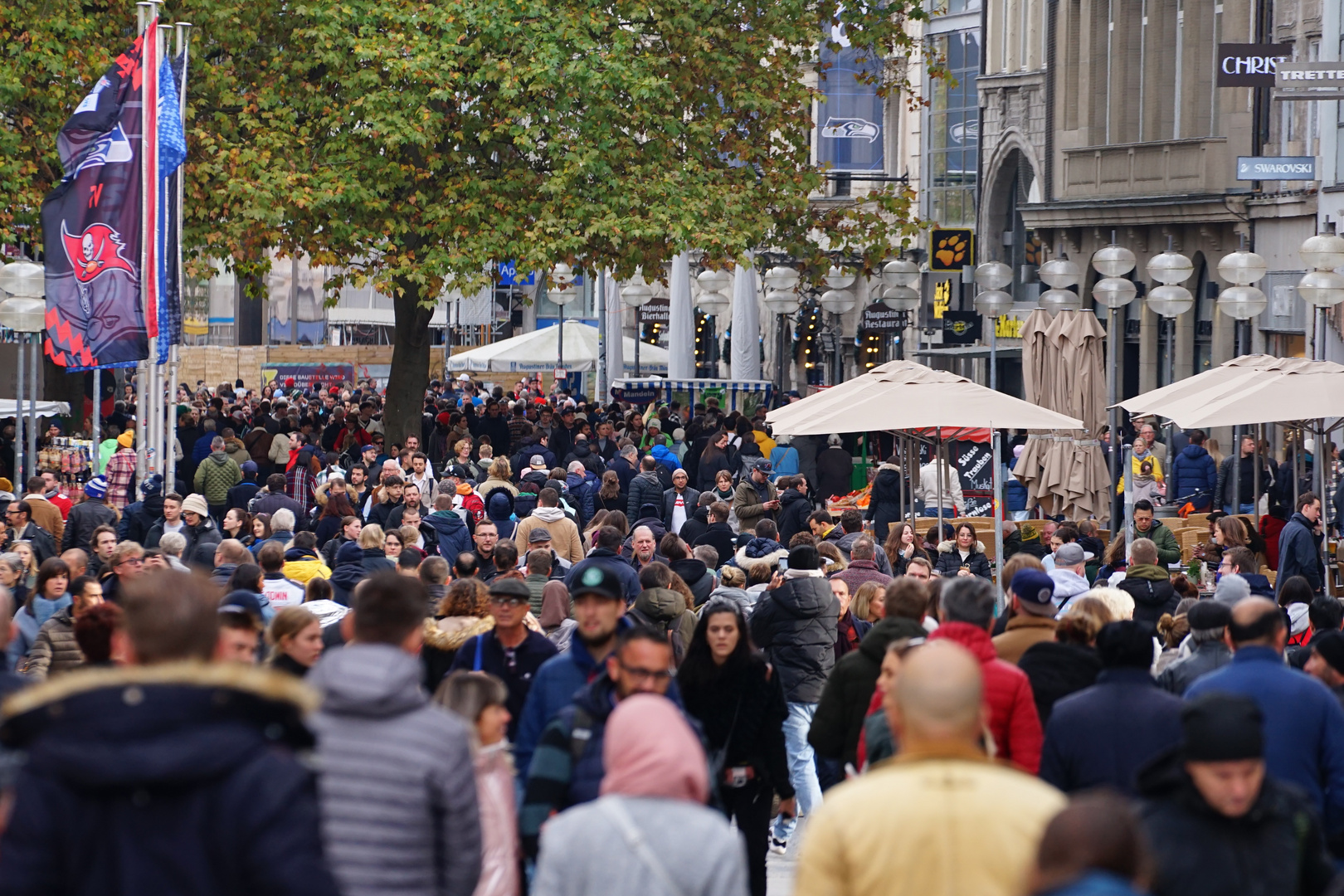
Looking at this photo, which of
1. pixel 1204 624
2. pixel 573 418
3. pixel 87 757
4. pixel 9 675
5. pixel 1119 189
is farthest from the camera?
pixel 1119 189

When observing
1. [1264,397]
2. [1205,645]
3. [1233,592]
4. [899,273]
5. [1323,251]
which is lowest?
[1205,645]

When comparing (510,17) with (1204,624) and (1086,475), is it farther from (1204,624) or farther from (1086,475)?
(1204,624)

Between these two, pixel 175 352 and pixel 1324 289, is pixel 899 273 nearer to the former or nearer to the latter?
pixel 1324 289

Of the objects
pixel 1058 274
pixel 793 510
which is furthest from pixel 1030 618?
pixel 1058 274

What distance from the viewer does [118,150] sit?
59.3ft

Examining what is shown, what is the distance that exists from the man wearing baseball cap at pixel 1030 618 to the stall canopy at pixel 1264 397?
6.33 metres

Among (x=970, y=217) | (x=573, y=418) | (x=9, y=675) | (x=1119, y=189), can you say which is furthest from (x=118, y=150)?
(x=970, y=217)

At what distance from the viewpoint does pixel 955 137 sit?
46125mm

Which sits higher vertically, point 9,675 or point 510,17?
point 510,17

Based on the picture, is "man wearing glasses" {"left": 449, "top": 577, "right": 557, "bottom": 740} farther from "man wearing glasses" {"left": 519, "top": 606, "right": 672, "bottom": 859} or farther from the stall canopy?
the stall canopy

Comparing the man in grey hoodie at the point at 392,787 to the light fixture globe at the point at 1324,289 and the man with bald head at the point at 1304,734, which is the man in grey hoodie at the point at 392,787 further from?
the light fixture globe at the point at 1324,289

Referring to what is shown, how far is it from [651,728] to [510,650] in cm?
334

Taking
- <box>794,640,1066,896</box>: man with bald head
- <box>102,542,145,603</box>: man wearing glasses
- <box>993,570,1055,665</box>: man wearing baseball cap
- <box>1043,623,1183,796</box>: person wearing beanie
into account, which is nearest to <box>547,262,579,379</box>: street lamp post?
<box>102,542,145,603</box>: man wearing glasses

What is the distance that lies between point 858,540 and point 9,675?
7691mm
